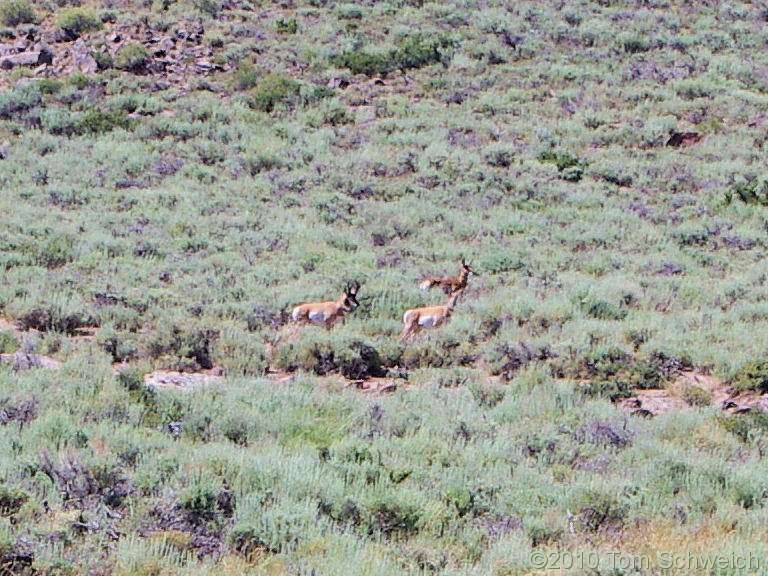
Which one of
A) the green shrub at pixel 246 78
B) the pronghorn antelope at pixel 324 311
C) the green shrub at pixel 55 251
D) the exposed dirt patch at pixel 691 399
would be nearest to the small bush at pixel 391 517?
the exposed dirt patch at pixel 691 399

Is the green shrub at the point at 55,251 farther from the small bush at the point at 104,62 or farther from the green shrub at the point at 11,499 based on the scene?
the small bush at the point at 104,62

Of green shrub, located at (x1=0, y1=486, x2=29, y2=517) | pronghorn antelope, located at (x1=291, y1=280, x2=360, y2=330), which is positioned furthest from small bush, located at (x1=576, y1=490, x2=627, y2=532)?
pronghorn antelope, located at (x1=291, y1=280, x2=360, y2=330)

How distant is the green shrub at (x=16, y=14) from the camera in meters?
31.9

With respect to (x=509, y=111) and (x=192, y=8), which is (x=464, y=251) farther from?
(x=192, y=8)

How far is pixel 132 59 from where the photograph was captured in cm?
2870

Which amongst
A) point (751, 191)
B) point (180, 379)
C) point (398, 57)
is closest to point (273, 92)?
point (398, 57)

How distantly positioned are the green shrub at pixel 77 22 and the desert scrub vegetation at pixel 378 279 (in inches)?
4.3

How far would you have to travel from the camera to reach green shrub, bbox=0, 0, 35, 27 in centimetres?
3188

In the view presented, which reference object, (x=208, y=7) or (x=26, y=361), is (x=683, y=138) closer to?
(x=208, y=7)

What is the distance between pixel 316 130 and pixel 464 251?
882cm

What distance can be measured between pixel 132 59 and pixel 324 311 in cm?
1789

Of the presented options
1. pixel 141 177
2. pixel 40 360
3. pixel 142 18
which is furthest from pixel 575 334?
pixel 142 18

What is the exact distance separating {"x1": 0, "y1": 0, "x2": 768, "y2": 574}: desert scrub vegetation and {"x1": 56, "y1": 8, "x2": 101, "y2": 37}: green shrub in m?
0.11

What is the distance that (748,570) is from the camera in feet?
18.7
